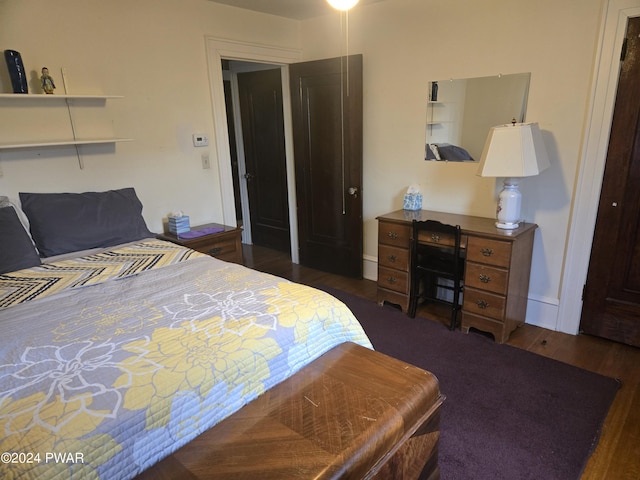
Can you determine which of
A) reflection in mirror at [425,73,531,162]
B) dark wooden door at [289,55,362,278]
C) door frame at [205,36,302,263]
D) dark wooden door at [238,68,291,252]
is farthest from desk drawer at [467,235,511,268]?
dark wooden door at [238,68,291,252]

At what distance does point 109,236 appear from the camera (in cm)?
246

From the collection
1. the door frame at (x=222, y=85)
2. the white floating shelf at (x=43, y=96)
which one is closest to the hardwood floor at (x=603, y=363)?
the door frame at (x=222, y=85)

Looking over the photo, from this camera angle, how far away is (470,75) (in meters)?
2.89

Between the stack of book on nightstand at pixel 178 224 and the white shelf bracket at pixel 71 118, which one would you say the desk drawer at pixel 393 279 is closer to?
the stack of book on nightstand at pixel 178 224

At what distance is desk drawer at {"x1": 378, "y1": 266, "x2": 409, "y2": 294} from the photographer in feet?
10.1

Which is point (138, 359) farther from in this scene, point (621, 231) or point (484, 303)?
point (621, 231)

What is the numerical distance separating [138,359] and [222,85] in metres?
2.66

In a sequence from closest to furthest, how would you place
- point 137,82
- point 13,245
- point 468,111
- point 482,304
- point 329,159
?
point 13,245 → point 482,304 → point 137,82 → point 468,111 → point 329,159

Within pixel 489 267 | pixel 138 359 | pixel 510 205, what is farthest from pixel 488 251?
pixel 138 359

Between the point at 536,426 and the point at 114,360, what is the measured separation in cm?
191

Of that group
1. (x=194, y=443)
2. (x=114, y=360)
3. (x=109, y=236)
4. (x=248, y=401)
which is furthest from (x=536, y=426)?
(x=109, y=236)

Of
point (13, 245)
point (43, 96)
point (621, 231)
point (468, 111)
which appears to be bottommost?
point (621, 231)

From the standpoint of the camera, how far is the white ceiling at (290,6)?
3.17 metres

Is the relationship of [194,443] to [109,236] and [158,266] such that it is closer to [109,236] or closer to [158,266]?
[158,266]
